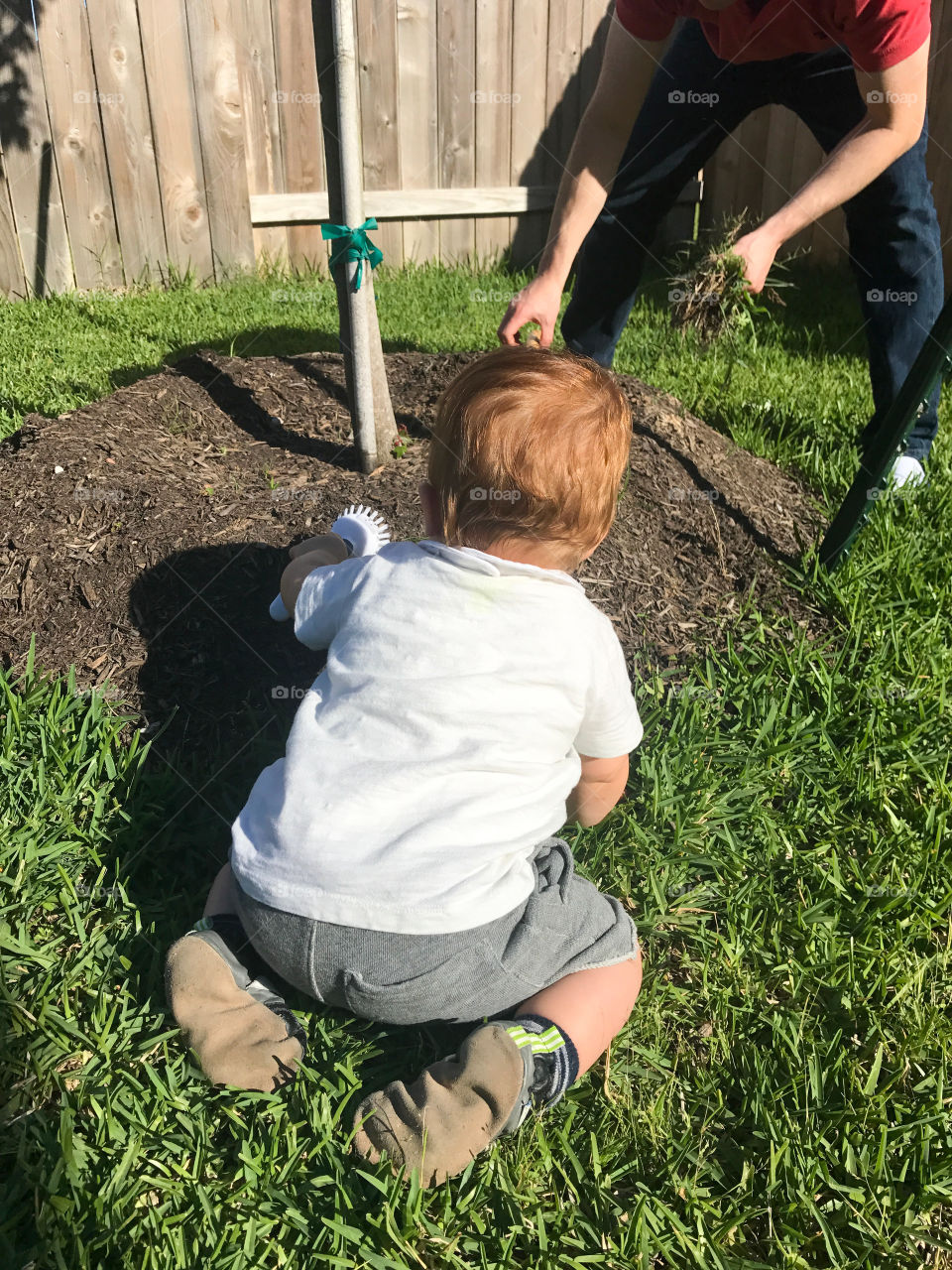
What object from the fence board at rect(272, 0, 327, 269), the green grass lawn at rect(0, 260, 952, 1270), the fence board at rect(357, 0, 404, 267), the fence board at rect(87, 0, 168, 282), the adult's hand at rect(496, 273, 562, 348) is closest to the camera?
the green grass lawn at rect(0, 260, 952, 1270)

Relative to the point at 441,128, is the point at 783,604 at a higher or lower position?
lower

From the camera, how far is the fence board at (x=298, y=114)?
5.47 m

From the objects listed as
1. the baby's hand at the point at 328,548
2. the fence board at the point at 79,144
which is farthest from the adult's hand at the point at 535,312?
the fence board at the point at 79,144

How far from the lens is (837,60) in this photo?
9.48 ft

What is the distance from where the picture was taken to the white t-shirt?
148 centimetres

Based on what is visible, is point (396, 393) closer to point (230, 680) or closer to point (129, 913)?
point (230, 680)

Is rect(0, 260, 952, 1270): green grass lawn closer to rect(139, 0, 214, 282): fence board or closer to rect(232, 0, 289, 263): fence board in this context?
rect(139, 0, 214, 282): fence board

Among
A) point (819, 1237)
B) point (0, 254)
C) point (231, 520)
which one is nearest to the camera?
point (819, 1237)

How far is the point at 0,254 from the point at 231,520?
377cm

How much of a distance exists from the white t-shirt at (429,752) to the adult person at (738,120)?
1048mm

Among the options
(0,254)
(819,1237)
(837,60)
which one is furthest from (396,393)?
(0,254)

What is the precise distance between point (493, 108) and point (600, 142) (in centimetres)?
391

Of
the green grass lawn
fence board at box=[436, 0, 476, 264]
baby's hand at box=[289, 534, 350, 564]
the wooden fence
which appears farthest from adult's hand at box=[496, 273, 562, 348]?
fence board at box=[436, 0, 476, 264]

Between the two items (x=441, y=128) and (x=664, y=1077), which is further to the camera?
(x=441, y=128)
